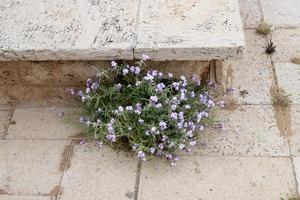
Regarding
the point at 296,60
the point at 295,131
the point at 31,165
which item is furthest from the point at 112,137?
the point at 296,60

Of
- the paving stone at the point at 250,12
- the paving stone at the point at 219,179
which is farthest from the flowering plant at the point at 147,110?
the paving stone at the point at 250,12

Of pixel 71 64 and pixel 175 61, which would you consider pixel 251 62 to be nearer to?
pixel 175 61

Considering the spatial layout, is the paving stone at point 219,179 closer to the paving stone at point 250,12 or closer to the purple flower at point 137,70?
the purple flower at point 137,70

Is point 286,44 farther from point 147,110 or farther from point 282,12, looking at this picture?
point 147,110

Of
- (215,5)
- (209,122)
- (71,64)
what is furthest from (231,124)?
(71,64)

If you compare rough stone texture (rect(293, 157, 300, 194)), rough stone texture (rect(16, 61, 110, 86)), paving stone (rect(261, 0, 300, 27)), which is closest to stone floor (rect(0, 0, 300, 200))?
rough stone texture (rect(293, 157, 300, 194))

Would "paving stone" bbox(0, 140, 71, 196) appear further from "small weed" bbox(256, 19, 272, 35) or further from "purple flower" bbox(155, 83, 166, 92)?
"small weed" bbox(256, 19, 272, 35)
